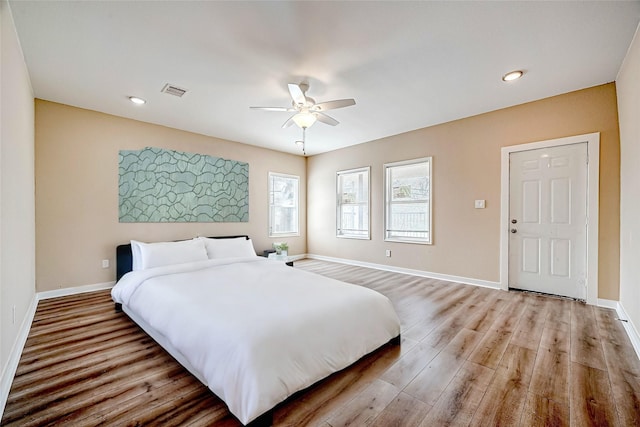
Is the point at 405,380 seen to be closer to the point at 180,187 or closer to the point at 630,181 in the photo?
the point at 630,181

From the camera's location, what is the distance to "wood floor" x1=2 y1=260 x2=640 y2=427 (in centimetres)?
151

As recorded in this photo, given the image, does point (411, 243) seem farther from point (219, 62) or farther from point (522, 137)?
point (219, 62)

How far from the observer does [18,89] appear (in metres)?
2.40

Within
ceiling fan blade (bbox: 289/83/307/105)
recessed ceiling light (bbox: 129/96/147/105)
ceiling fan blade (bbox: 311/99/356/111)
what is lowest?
ceiling fan blade (bbox: 311/99/356/111)

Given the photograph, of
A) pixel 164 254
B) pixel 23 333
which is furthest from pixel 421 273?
pixel 23 333

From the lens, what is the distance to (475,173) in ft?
13.8

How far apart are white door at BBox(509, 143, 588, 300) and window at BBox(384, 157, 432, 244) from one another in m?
1.28

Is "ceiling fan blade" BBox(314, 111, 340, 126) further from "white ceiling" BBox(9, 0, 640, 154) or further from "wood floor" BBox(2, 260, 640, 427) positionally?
"wood floor" BBox(2, 260, 640, 427)

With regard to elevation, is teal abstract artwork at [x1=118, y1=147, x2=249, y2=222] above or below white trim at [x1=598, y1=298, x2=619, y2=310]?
above

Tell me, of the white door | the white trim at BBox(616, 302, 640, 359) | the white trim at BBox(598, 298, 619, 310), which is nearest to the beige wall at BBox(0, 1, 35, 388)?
the white trim at BBox(616, 302, 640, 359)

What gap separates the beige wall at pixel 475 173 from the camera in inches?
125

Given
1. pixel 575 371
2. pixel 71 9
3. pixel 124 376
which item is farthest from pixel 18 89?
pixel 575 371

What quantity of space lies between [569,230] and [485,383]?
2.82m

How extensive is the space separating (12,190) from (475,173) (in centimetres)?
531
